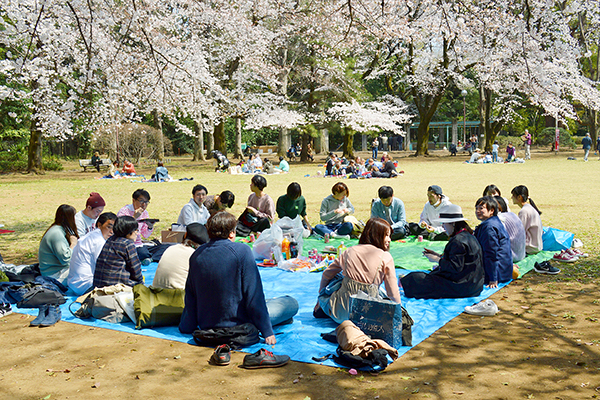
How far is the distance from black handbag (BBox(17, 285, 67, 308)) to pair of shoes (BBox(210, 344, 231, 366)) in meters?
2.35

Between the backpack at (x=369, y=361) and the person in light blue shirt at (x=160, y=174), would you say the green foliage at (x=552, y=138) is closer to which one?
the person in light blue shirt at (x=160, y=174)

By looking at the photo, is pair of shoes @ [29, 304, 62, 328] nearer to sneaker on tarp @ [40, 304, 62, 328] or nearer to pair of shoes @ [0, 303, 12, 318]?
sneaker on tarp @ [40, 304, 62, 328]

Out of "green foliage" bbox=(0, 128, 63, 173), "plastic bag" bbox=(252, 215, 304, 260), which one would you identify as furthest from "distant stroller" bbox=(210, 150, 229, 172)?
"plastic bag" bbox=(252, 215, 304, 260)

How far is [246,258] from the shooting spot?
13.8ft

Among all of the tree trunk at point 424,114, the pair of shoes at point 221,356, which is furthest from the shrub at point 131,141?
the pair of shoes at point 221,356

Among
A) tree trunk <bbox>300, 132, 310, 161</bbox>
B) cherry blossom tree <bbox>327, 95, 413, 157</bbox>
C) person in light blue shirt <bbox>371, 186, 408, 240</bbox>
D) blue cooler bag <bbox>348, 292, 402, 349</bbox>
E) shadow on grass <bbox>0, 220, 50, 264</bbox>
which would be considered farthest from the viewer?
tree trunk <bbox>300, 132, 310, 161</bbox>

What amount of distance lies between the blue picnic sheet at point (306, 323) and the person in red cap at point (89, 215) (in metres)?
1.08

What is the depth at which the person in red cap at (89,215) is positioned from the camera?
22.0 feet

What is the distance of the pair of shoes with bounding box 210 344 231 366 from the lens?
399 cm

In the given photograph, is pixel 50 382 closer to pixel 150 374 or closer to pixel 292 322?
pixel 150 374

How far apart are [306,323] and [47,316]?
2.52 m

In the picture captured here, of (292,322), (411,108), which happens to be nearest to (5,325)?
(292,322)

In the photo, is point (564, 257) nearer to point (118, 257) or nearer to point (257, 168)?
point (118, 257)

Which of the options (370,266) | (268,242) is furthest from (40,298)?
(370,266)
